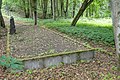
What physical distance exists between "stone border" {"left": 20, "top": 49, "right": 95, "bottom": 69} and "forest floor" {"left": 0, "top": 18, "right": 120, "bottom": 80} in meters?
0.19

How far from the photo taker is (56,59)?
21.9 feet

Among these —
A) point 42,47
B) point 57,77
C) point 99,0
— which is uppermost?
point 99,0

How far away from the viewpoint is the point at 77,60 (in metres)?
7.07

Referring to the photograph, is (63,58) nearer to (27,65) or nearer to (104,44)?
(27,65)

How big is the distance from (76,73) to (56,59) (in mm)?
1015

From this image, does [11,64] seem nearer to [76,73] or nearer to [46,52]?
[46,52]

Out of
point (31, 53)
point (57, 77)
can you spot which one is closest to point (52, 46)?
point (31, 53)

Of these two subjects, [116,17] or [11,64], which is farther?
[116,17]

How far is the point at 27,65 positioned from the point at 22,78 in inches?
27.9

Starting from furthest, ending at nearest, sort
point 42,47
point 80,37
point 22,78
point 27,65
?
point 80,37, point 42,47, point 27,65, point 22,78

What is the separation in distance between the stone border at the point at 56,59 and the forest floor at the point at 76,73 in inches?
7.6

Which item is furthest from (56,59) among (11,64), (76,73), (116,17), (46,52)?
(116,17)

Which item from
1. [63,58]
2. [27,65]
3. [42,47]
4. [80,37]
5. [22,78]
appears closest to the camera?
[22,78]

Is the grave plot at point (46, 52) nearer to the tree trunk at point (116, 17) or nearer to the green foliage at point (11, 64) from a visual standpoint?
the green foliage at point (11, 64)
